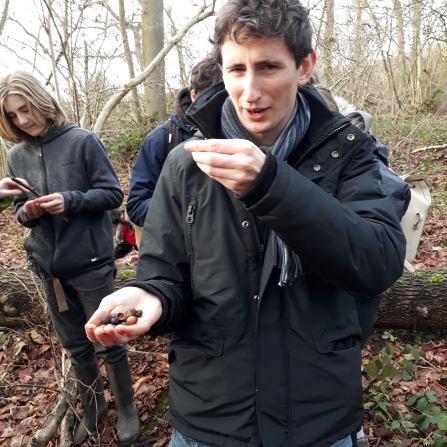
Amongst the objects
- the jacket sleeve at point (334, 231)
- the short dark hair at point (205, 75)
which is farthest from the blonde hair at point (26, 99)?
the jacket sleeve at point (334, 231)

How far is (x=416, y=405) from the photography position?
316 cm

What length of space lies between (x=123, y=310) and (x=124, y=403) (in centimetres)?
214

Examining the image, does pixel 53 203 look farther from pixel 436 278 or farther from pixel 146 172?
pixel 436 278

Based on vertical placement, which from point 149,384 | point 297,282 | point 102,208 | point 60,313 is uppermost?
point 297,282

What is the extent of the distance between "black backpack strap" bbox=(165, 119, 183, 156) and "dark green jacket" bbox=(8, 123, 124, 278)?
0.54 m

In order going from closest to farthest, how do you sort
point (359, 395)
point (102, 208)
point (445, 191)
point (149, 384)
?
1. point (359, 395)
2. point (102, 208)
3. point (149, 384)
4. point (445, 191)

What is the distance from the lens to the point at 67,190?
283cm

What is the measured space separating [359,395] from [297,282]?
53 centimetres

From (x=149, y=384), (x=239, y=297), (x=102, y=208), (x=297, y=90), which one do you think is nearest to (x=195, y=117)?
(x=297, y=90)

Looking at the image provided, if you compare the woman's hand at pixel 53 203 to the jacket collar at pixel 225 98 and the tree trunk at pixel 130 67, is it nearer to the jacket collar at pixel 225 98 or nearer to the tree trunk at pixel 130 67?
the jacket collar at pixel 225 98

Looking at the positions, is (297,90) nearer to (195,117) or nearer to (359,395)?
(195,117)

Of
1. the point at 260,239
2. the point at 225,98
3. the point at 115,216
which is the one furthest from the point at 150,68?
the point at 260,239

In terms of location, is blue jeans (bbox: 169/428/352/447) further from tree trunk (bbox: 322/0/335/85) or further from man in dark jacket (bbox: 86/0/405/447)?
tree trunk (bbox: 322/0/335/85)

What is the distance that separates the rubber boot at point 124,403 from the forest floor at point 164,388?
0.13 m
